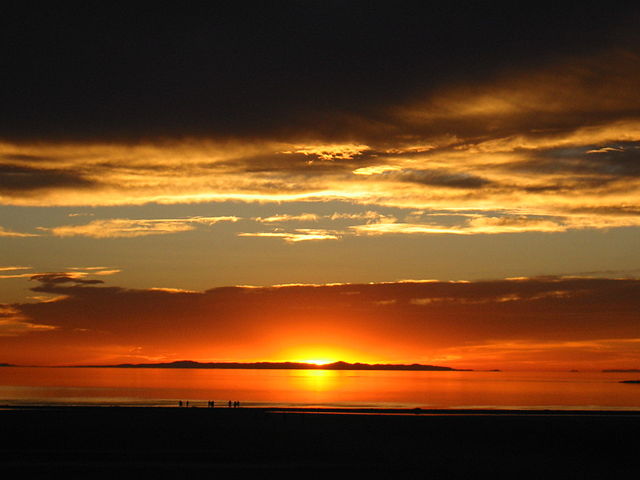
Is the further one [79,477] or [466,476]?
[466,476]

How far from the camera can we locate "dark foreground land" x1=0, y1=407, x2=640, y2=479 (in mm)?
30844

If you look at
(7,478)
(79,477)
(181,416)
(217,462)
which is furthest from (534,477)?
(181,416)

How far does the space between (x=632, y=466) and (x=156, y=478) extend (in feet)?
66.8

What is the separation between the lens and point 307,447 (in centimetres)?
3806

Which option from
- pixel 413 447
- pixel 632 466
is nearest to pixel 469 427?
pixel 413 447

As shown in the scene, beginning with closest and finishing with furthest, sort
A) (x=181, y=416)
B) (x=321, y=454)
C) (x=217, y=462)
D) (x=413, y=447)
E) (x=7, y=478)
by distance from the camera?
1. (x=7, y=478)
2. (x=217, y=462)
3. (x=321, y=454)
4. (x=413, y=447)
5. (x=181, y=416)

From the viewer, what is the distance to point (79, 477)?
91.6 feet

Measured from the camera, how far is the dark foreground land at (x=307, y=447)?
3084 centimetres

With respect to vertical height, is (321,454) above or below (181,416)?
below

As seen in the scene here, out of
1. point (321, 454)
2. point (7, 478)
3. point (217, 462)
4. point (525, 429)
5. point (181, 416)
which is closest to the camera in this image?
point (7, 478)

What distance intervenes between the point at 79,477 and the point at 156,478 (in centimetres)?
270

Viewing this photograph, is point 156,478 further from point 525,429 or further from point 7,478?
point 525,429

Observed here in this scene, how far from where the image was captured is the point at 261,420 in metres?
53.6

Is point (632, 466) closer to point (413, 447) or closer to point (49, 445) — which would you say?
point (413, 447)
